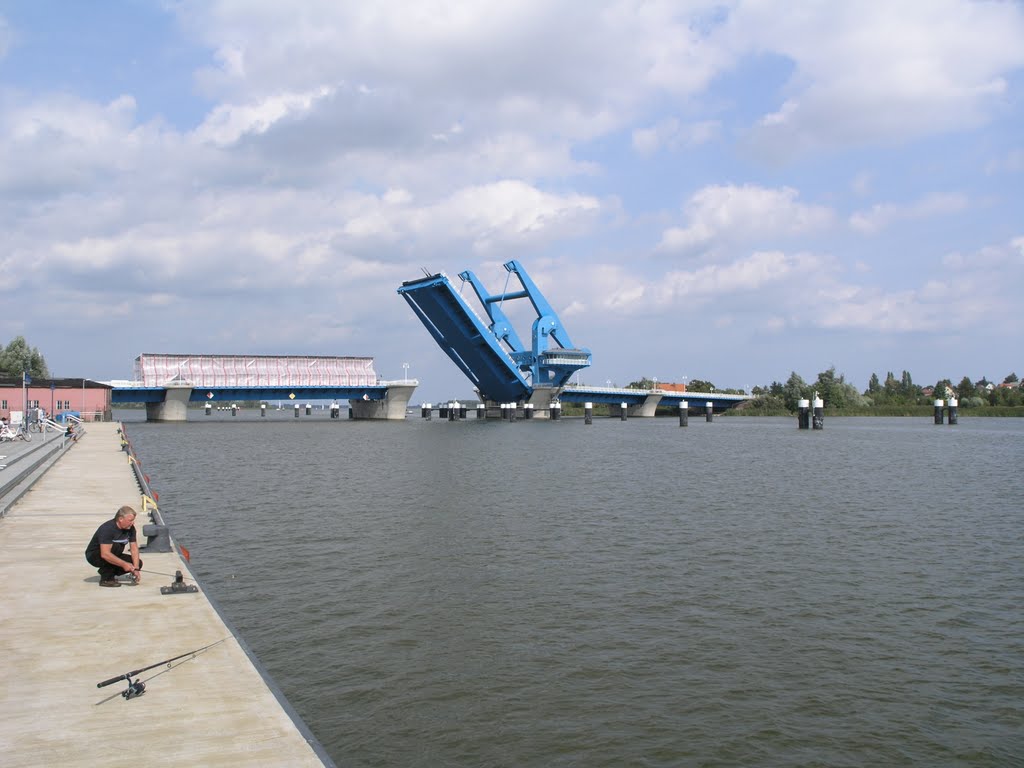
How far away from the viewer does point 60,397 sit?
65.0 meters

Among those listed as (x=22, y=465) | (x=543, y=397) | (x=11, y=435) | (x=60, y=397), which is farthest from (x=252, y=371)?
(x=22, y=465)

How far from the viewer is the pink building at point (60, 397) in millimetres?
59500

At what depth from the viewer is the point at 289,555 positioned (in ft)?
45.4

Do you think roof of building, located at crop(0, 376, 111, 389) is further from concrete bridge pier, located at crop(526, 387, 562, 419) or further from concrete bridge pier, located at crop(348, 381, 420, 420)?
concrete bridge pier, located at crop(526, 387, 562, 419)

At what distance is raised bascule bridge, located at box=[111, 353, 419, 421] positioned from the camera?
261 ft

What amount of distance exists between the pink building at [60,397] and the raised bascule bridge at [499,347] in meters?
27.8

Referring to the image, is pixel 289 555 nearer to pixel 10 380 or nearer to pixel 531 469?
pixel 531 469

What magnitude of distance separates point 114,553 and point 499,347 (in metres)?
58.7

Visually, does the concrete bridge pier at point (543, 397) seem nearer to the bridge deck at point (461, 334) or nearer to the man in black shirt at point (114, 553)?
the bridge deck at point (461, 334)

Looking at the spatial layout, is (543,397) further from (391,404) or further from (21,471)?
(21,471)

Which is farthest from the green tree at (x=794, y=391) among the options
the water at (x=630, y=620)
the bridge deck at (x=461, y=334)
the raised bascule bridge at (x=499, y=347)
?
the water at (x=630, y=620)

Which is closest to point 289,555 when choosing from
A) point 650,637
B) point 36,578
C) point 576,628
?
point 36,578

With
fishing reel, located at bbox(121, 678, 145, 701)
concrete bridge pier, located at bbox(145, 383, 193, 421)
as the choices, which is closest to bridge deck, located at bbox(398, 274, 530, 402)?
concrete bridge pier, located at bbox(145, 383, 193, 421)

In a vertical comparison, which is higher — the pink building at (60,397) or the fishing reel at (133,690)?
the pink building at (60,397)
